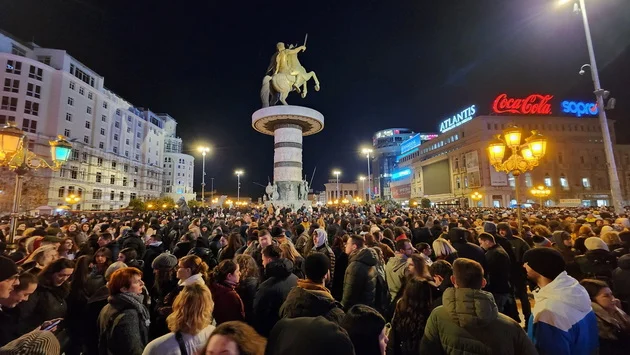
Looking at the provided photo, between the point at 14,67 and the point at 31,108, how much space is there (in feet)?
19.4

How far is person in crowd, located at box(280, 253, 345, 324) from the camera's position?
2.77 m

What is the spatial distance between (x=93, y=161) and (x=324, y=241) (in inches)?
2448

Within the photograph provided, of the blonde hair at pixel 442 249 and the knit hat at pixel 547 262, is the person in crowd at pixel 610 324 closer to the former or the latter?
the knit hat at pixel 547 262

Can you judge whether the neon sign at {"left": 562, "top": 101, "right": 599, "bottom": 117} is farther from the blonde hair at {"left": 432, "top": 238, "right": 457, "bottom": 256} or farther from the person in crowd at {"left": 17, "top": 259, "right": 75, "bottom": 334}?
the person in crowd at {"left": 17, "top": 259, "right": 75, "bottom": 334}

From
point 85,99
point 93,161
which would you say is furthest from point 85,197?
point 85,99

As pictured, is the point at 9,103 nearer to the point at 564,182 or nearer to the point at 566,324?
the point at 566,324

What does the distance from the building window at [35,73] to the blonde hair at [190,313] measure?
6051 centimetres

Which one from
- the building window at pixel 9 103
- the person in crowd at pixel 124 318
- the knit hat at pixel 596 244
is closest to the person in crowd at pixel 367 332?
the person in crowd at pixel 124 318

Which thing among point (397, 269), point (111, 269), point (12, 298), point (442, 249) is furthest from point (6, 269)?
point (442, 249)

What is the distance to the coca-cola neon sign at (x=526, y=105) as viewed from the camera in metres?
63.3

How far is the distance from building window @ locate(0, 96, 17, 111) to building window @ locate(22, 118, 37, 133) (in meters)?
2.04

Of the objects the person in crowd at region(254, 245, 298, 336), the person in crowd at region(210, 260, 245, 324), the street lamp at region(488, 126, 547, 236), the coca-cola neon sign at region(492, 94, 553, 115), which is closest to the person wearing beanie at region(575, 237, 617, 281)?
the street lamp at region(488, 126, 547, 236)

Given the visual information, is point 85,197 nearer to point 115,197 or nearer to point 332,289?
point 115,197

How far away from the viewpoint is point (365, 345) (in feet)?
7.95
